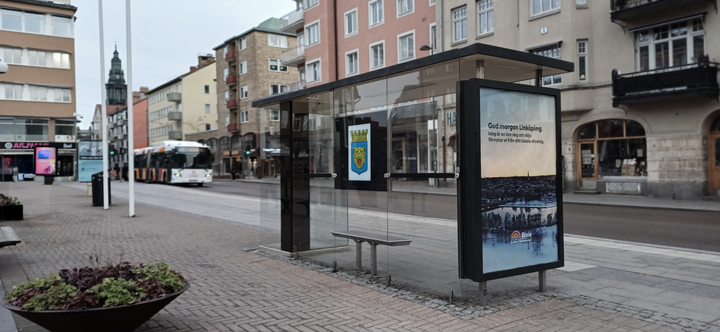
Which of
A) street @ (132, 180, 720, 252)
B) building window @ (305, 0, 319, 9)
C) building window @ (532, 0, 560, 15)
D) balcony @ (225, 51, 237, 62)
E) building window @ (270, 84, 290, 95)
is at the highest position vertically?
balcony @ (225, 51, 237, 62)

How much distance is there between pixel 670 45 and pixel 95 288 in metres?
22.4

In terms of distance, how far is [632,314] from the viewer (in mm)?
5219

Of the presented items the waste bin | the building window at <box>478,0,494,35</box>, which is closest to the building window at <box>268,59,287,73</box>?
the building window at <box>478,0,494,35</box>

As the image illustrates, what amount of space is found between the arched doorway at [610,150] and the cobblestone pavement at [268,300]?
1782 cm

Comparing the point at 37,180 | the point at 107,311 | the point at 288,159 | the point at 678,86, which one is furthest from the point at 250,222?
the point at 37,180

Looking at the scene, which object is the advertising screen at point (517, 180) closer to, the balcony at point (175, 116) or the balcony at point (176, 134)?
the balcony at point (175, 116)

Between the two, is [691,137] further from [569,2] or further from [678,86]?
[569,2]

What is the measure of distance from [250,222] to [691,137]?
16.5m

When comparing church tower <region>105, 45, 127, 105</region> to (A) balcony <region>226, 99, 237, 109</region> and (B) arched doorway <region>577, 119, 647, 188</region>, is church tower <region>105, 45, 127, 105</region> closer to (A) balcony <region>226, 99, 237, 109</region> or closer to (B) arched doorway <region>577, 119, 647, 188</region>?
(A) balcony <region>226, 99, 237, 109</region>

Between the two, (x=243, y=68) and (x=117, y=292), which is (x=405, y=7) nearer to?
(x=117, y=292)

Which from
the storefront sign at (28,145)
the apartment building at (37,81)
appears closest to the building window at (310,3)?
the apartment building at (37,81)

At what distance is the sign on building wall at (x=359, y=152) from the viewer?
293 inches

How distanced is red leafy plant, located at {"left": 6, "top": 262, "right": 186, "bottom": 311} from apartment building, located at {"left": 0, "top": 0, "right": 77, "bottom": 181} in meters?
50.1

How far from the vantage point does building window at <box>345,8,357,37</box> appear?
123 feet
